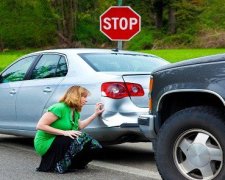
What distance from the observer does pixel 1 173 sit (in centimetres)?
709

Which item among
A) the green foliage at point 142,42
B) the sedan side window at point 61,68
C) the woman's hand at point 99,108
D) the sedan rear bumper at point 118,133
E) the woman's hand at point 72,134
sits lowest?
the green foliage at point 142,42

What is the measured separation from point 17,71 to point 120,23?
5.76 m

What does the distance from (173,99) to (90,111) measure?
6.26 feet

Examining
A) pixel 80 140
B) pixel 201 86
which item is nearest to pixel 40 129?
pixel 80 140

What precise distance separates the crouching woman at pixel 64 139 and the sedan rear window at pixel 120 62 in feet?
3.12

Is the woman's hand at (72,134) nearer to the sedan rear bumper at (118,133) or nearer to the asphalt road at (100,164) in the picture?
the asphalt road at (100,164)

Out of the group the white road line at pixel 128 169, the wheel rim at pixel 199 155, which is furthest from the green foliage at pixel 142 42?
the wheel rim at pixel 199 155

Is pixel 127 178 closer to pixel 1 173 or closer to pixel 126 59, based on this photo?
pixel 1 173

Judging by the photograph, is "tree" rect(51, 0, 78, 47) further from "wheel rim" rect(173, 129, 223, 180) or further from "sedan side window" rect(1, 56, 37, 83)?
"wheel rim" rect(173, 129, 223, 180)

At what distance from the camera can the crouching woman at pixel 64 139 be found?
715 centimetres

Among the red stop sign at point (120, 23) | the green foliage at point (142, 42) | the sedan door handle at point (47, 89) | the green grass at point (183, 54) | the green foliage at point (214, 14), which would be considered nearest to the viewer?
the sedan door handle at point (47, 89)

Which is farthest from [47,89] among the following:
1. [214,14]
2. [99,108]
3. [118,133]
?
[214,14]

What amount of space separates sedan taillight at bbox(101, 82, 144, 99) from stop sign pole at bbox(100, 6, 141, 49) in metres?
7.07

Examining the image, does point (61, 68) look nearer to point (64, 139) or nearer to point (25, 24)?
point (64, 139)
